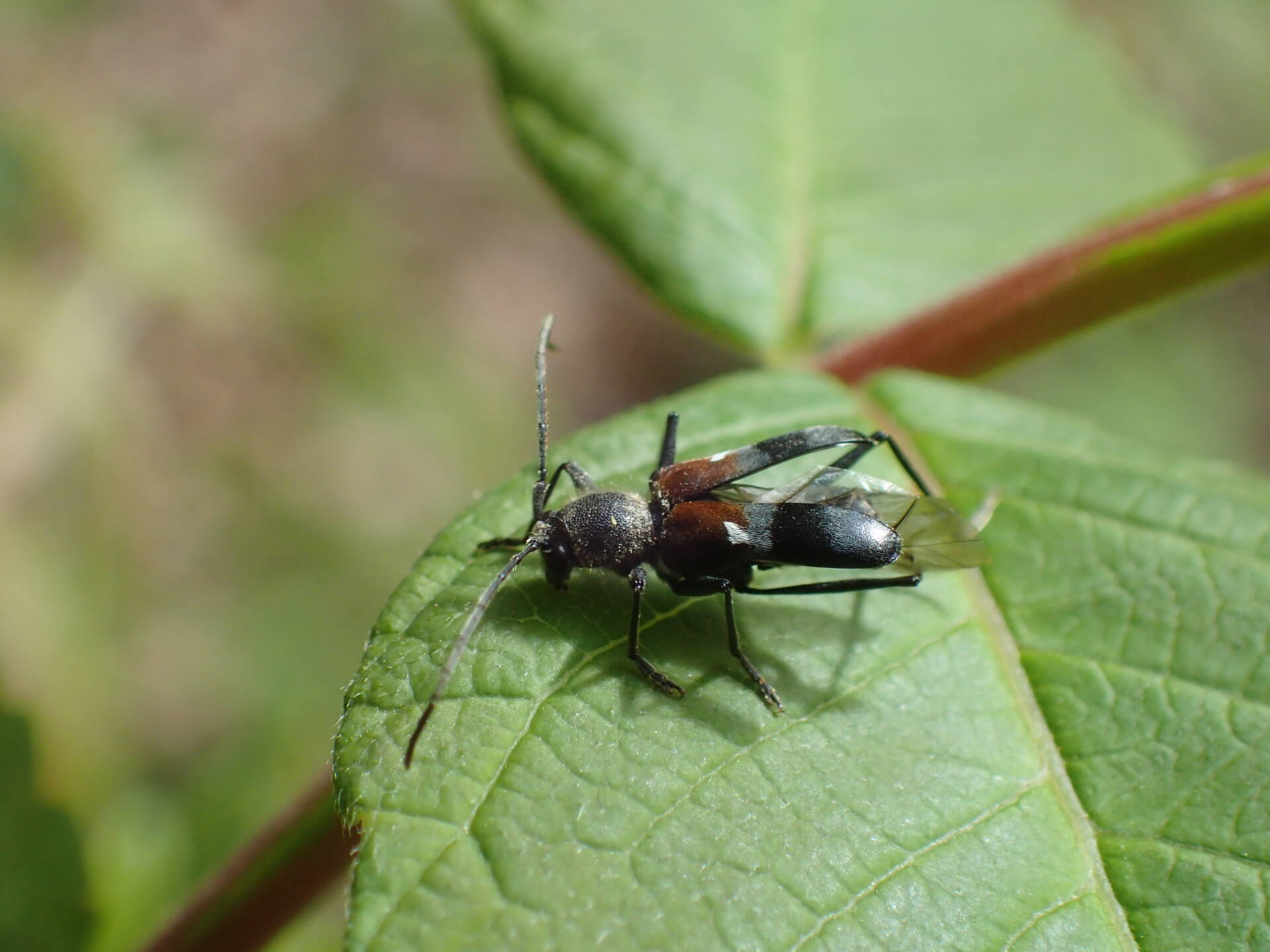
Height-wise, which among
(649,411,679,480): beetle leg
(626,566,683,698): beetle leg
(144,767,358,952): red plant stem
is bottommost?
(144,767,358,952): red plant stem

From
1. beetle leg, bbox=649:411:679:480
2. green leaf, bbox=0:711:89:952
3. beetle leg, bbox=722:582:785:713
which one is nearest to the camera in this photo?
beetle leg, bbox=722:582:785:713

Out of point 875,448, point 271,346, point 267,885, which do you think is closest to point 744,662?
point 875,448

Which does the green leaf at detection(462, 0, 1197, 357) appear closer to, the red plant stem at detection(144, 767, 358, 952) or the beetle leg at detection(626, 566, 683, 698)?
the beetle leg at detection(626, 566, 683, 698)

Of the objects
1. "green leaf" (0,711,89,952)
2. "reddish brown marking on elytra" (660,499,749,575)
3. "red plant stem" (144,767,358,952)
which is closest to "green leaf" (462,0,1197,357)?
"reddish brown marking on elytra" (660,499,749,575)

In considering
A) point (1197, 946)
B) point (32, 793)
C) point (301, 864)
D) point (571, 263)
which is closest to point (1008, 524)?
point (1197, 946)

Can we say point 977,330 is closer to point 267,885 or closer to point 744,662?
point 744,662

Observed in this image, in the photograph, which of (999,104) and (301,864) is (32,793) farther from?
(999,104)
